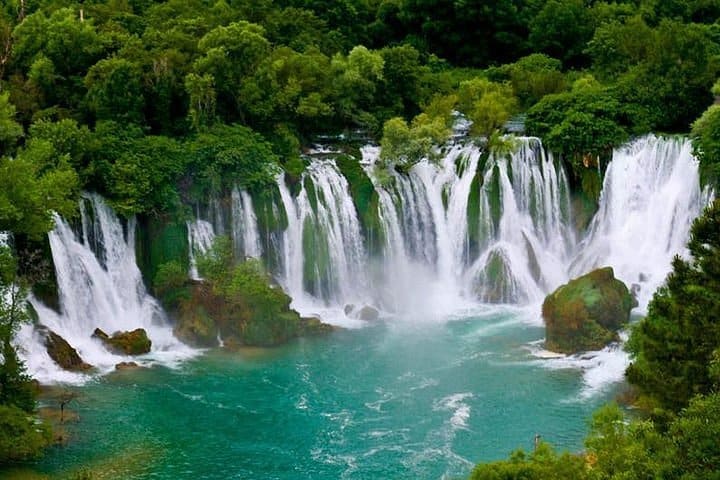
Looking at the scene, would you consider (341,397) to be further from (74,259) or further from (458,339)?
(74,259)

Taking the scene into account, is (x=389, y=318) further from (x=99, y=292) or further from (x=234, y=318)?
(x=99, y=292)

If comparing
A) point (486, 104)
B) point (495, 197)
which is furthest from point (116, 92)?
point (495, 197)

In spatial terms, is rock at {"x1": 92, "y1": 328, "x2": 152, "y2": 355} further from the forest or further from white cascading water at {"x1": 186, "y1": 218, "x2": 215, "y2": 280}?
white cascading water at {"x1": 186, "y1": 218, "x2": 215, "y2": 280}

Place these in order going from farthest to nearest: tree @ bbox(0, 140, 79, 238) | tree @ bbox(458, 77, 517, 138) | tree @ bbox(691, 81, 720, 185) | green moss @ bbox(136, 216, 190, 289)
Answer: tree @ bbox(458, 77, 517, 138)
tree @ bbox(691, 81, 720, 185)
green moss @ bbox(136, 216, 190, 289)
tree @ bbox(0, 140, 79, 238)

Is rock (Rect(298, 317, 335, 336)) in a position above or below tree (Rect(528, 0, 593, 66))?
below

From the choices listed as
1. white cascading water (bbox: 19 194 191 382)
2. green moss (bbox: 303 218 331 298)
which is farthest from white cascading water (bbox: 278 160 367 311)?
white cascading water (bbox: 19 194 191 382)

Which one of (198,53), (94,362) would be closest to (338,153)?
(198,53)
